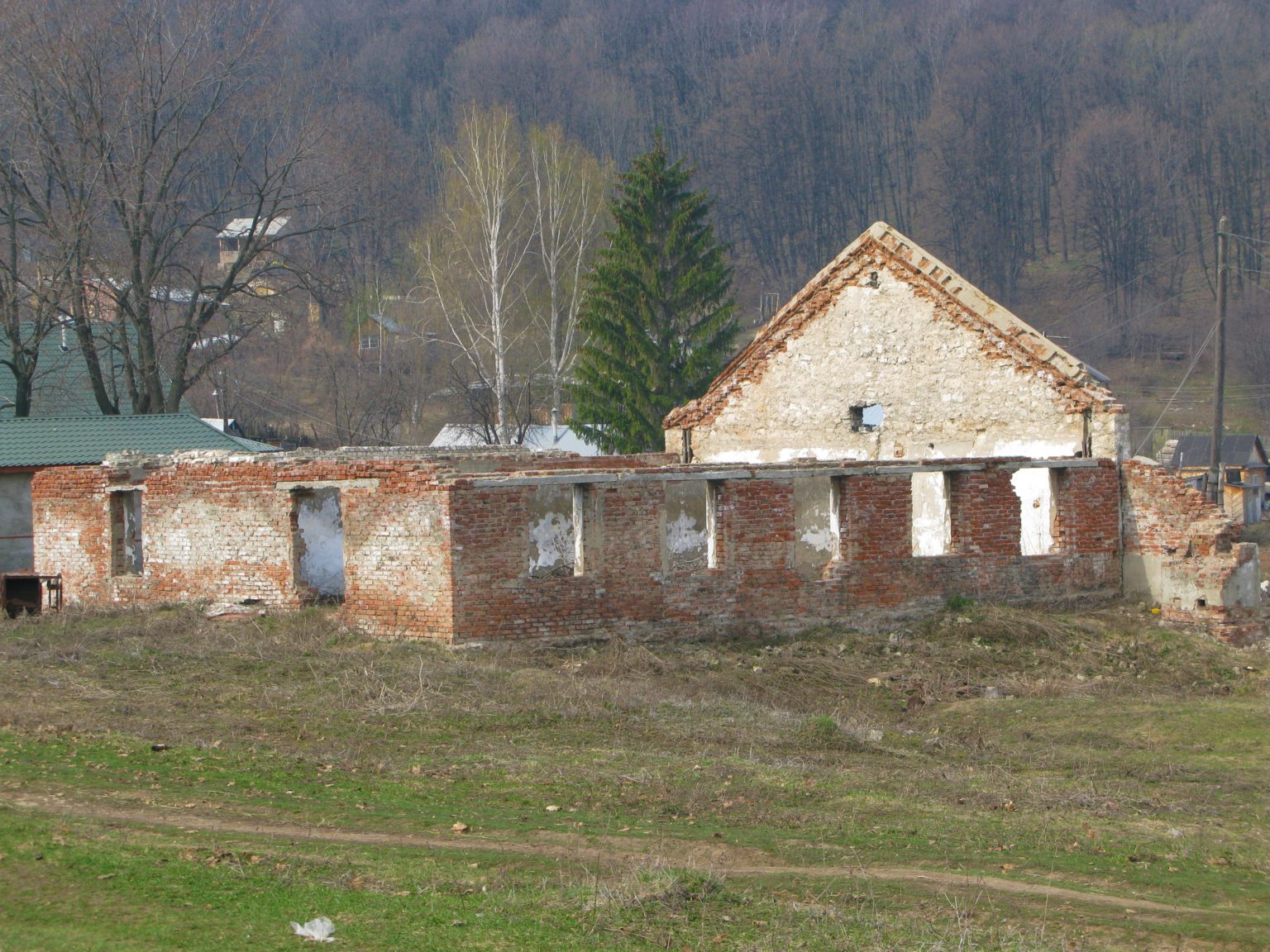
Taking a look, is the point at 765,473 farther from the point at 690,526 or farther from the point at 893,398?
the point at 893,398

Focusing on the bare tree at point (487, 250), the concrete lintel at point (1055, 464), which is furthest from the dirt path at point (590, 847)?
the bare tree at point (487, 250)

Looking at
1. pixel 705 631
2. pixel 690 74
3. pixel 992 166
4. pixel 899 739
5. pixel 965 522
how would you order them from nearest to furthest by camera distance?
1. pixel 899 739
2. pixel 705 631
3. pixel 965 522
4. pixel 992 166
5. pixel 690 74

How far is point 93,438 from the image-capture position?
1061 inches

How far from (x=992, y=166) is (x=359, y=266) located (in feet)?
114

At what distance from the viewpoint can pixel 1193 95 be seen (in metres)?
78.8

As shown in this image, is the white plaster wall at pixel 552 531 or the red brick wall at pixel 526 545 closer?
the red brick wall at pixel 526 545

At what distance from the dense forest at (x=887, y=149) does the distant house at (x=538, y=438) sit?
13.2 feet

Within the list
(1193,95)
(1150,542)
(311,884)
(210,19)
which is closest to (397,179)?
(210,19)

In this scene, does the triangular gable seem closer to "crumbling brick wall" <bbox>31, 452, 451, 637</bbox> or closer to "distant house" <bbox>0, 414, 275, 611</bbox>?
"crumbling brick wall" <bbox>31, 452, 451, 637</bbox>

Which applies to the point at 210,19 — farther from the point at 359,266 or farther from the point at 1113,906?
the point at 359,266

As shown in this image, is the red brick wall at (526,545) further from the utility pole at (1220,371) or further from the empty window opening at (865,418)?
the utility pole at (1220,371)

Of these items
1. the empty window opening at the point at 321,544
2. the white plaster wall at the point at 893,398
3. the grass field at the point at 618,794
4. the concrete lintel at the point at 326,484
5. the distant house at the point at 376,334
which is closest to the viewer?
the grass field at the point at 618,794

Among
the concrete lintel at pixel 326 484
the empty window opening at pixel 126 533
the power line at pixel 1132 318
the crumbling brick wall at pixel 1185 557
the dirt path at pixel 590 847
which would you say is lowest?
the dirt path at pixel 590 847

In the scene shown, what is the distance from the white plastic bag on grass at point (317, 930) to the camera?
6.07 meters
